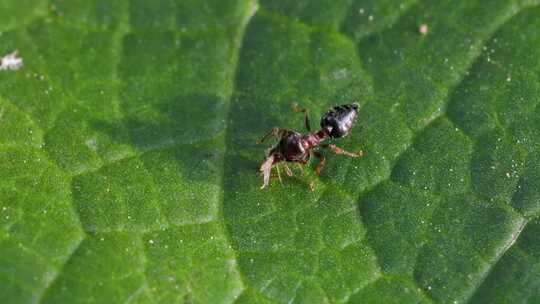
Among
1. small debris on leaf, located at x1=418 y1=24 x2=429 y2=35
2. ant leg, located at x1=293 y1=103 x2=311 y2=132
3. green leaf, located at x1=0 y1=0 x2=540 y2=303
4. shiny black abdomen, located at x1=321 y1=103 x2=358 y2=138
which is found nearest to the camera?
green leaf, located at x1=0 y1=0 x2=540 y2=303

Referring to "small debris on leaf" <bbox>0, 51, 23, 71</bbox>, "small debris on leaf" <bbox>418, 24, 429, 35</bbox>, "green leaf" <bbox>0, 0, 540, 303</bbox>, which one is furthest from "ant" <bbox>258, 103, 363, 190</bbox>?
"small debris on leaf" <bbox>0, 51, 23, 71</bbox>

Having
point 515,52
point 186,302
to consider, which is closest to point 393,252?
point 186,302

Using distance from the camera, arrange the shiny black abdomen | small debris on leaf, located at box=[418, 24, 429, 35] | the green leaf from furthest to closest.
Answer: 1. small debris on leaf, located at box=[418, 24, 429, 35]
2. the shiny black abdomen
3. the green leaf

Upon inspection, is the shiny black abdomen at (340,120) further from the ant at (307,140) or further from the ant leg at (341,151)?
the ant leg at (341,151)

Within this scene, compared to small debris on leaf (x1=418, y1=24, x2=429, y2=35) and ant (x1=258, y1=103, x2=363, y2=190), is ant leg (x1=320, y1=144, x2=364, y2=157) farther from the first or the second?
small debris on leaf (x1=418, y1=24, x2=429, y2=35)

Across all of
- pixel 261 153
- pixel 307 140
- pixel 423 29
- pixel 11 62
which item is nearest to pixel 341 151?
pixel 307 140

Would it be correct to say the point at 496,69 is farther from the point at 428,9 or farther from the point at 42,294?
the point at 42,294

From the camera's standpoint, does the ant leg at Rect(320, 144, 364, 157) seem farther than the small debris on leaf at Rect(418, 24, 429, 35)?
No

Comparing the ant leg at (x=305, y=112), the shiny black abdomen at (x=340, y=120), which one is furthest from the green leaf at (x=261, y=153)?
the shiny black abdomen at (x=340, y=120)
